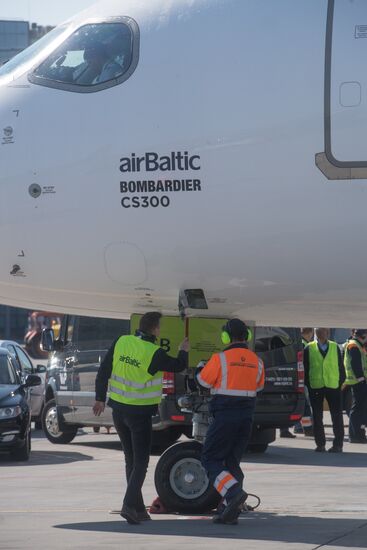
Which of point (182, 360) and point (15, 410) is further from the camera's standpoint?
point (15, 410)

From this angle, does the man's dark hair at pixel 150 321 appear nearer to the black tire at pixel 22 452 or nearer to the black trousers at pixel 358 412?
the black tire at pixel 22 452

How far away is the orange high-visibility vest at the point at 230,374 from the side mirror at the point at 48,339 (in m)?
8.28

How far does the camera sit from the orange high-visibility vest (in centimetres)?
1032

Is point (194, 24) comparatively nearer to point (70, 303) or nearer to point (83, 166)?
point (83, 166)

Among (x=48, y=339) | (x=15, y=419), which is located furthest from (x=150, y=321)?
(x=48, y=339)

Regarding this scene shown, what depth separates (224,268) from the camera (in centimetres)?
930

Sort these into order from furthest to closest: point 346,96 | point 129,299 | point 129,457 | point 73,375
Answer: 1. point 73,375
2. point 129,457
3. point 129,299
4. point 346,96

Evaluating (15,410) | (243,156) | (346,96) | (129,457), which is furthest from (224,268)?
(15,410)

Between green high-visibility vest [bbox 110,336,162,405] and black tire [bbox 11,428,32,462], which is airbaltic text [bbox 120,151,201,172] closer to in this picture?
green high-visibility vest [bbox 110,336,162,405]

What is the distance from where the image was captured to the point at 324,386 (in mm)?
17953

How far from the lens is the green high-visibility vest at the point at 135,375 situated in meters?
10.5

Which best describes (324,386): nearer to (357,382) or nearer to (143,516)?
(357,382)

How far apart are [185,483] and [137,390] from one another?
44.8 inches

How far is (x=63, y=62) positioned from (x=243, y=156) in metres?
1.65
